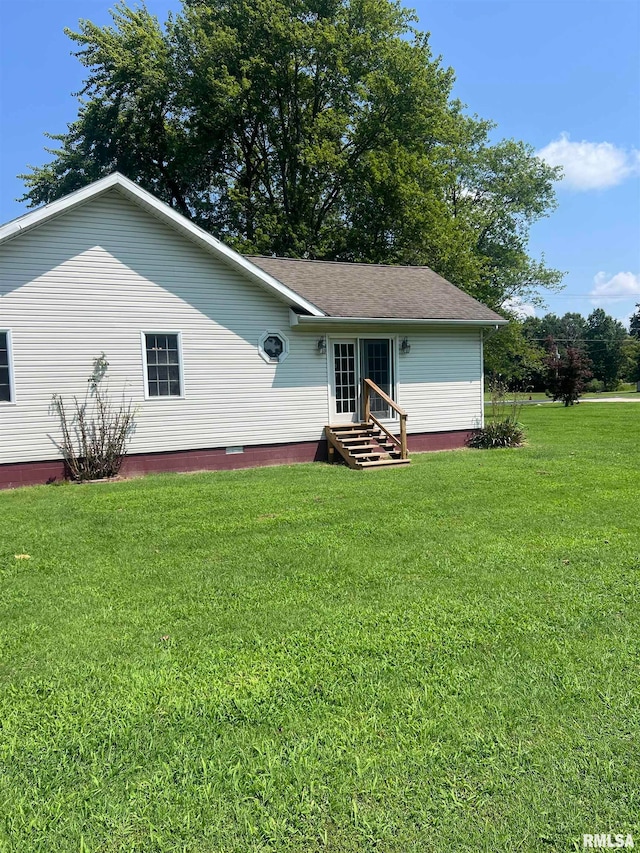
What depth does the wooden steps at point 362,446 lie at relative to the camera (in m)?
11.5

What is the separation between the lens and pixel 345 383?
13039mm

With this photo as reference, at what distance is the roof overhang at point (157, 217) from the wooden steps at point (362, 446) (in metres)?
2.61

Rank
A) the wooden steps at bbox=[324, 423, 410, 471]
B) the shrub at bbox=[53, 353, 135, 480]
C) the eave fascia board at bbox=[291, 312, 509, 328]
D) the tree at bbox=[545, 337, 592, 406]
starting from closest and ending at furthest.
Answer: the shrub at bbox=[53, 353, 135, 480] < the wooden steps at bbox=[324, 423, 410, 471] < the eave fascia board at bbox=[291, 312, 509, 328] < the tree at bbox=[545, 337, 592, 406]

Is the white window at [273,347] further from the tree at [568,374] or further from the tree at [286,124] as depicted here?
the tree at [568,374]

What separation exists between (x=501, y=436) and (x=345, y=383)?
4.29 meters

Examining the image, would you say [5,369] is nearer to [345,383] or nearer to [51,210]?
[51,210]

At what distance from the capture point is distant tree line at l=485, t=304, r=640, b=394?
32156 millimetres

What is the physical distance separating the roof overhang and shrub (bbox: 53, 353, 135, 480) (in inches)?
99.3

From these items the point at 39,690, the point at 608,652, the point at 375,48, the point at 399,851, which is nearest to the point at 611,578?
the point at 608,652

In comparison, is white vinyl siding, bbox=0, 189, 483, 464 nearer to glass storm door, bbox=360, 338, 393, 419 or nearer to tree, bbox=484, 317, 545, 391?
glass storm door, bbox=360, 338, 393, 419

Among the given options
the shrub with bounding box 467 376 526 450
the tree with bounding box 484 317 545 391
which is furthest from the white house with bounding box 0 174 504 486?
the tree with bounding box 484 317 545 391

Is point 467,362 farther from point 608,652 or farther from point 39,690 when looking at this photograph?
point 39,690

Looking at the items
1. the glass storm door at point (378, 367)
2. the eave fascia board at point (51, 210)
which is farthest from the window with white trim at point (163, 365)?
the glass storm door at point (378, 367)

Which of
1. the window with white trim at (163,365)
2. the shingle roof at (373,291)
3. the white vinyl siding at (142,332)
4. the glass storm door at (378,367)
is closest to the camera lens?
the white vinyl siding at (142,332)
